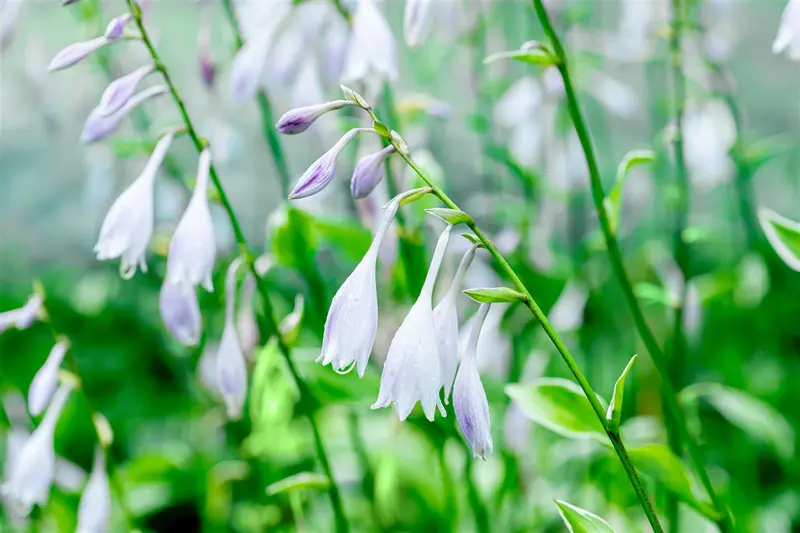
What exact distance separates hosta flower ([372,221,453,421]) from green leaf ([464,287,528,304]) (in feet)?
0.15

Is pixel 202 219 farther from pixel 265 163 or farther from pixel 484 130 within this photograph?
pixel 265 163

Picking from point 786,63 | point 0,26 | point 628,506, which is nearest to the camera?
point 0,26

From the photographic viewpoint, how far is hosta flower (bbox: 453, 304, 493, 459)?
87cm

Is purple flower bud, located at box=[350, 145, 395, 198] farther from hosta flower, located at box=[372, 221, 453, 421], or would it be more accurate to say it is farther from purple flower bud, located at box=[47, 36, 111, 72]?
purple flower bud, located at box=[47, 36, 111, 72]

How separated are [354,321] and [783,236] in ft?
2.20

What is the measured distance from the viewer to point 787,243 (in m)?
1.23

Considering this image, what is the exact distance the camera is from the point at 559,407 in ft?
3.82

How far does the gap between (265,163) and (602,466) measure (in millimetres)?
2878

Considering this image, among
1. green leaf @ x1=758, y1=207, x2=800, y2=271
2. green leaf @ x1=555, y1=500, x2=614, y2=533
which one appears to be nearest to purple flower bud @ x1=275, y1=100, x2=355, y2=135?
green leaf @ x1=555, y1=500, x2=614, y2=533

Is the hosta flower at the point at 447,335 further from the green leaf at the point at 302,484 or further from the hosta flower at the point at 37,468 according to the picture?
the hosta flower at the point at 37,468

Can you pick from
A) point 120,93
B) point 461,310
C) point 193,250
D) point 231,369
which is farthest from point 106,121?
point 461,310

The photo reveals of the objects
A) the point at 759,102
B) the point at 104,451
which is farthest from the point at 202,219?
the point at 759,102

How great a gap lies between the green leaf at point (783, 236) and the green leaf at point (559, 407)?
346mm

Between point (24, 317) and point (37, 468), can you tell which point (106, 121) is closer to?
point (24, 317)
